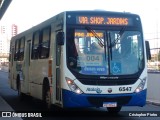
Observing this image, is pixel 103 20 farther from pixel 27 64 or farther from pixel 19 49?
pixel 19 49

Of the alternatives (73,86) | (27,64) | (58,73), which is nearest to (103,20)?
(58,73)

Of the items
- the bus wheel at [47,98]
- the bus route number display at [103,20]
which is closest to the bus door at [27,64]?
→ the bus wheel at [47,98]

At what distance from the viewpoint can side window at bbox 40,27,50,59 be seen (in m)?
13.1

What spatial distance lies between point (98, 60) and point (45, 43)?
3.01 metres

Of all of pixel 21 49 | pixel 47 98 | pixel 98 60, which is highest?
pixel 21 49

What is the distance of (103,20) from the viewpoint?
37.7ft

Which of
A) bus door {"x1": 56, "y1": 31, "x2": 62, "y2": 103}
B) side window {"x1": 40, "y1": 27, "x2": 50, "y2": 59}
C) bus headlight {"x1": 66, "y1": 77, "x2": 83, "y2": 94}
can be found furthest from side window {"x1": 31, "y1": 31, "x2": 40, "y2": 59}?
bus headlight {"x1": 66, "y1": 77, "x2": 83, "y2": 94}

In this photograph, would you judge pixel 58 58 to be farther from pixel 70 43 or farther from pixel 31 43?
pixel 31 43

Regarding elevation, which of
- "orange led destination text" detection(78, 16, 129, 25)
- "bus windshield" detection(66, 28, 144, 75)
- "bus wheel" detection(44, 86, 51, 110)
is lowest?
"bus wheel" detection(44, 86, 51, 110)

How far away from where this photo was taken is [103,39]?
11.2m

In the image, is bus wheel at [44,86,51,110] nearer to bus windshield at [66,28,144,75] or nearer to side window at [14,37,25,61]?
bus windshield at [66,28,144,75]

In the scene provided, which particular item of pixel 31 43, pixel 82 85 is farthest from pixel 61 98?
pixel 31 43

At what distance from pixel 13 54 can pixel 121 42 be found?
35.8ft

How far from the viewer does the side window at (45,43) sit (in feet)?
43.1
